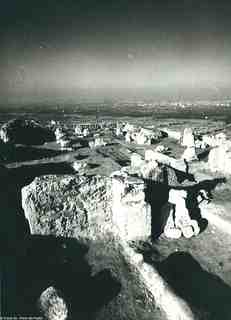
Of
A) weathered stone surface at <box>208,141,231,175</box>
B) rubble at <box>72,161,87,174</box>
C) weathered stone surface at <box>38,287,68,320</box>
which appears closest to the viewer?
weathered stone surface at <box>38,287,68,320</box>

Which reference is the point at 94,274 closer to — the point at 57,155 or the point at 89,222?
the point at 89,222

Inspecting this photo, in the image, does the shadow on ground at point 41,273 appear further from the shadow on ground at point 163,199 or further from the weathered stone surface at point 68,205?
the shadow on ground at point 163,199

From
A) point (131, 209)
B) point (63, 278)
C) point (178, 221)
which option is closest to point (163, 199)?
point (178, 221)

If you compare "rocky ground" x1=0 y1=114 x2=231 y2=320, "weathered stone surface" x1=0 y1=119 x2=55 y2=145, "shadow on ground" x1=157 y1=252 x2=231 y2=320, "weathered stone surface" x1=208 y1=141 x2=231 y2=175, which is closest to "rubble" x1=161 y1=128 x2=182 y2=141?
"weathered stone surface" x1=0 y1=119 x2=55 y2=145

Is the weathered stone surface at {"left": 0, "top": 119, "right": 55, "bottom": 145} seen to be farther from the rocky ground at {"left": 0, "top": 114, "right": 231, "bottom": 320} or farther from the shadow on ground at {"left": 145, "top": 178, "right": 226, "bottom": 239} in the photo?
the shadow on ground at {"left": 145, "top": 178, "right": 226, "bottom": 239}

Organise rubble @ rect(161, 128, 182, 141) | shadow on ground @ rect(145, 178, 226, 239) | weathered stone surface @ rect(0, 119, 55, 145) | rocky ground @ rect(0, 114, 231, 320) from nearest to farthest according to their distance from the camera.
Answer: rocky ground @ rect(0, 114, 231, 320) → shadow on ground @ rect(145, 178, 226, 239) → weathered stone surface @ rect(0, 119, 55, 145) → rubble @ rect(161, 128, 182, 141)

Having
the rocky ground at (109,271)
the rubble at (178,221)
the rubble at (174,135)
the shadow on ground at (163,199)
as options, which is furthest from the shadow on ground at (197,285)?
the rubble at (174,135)

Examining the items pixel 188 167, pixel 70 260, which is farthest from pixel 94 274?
pixel 188 167
